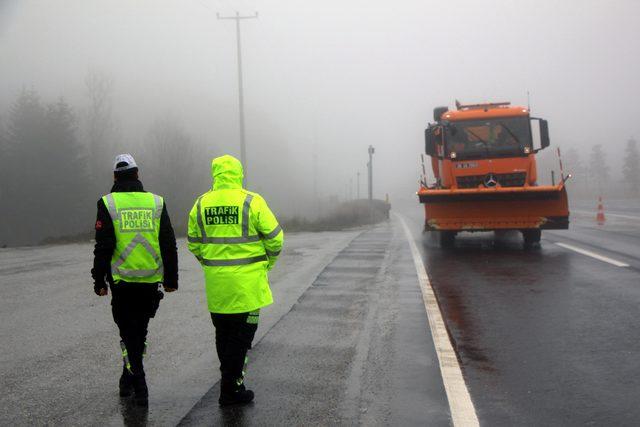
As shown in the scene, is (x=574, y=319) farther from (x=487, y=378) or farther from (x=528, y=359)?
→ (x=487, y=378)

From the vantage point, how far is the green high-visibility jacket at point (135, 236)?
4.06 meters

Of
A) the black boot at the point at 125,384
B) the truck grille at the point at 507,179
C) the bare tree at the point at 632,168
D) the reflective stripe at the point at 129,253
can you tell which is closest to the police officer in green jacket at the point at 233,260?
the reflective stripe at the point at 129,253

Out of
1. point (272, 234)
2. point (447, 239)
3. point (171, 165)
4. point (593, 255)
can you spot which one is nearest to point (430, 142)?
point (447, 239)

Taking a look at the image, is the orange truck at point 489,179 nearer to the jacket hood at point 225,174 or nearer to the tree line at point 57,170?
the jacket hood at point 225,174

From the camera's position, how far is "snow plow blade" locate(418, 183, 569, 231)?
12.9 m

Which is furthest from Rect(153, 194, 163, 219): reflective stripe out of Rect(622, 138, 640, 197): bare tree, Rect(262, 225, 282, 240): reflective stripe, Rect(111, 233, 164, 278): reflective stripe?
Rect(622, 138, 640, 197): bare tree

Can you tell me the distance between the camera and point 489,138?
14.1m

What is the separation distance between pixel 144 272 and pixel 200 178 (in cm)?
6054

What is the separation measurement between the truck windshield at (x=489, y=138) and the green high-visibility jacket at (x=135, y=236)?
35.8 feet

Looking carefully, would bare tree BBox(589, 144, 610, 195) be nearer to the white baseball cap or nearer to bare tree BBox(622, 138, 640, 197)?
bare tree BBox(622, 138, 640, 197)

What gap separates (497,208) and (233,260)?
414 inches

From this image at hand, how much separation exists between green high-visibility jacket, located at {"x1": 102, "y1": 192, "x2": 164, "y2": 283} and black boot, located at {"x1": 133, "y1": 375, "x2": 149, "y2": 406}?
68cm

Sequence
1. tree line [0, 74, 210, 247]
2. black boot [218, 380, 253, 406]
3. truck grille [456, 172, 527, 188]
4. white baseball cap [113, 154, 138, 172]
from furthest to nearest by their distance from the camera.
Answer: tree line [0, 74, 210, 247] → truck grille [456, 172, 527, 188] → white baseball cap [113, 154, 138, 172] → black boot [218, 380, 253, 406]

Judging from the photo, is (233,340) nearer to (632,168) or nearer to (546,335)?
(546,335)
